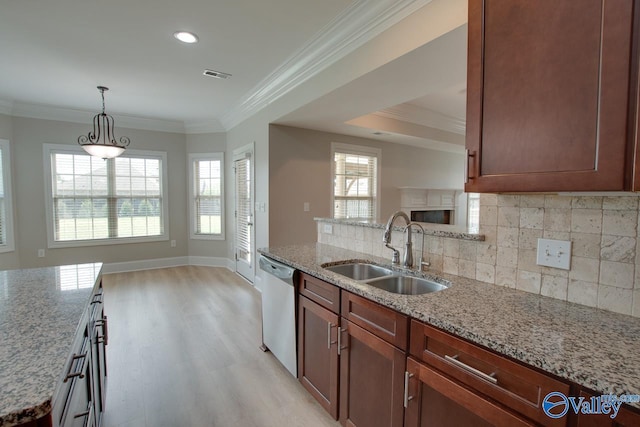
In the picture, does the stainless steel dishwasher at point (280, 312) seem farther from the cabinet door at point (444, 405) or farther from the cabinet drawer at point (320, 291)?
the cabinet door at point (444, 405)

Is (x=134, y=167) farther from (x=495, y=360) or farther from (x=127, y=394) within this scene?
(x=495, y=360)

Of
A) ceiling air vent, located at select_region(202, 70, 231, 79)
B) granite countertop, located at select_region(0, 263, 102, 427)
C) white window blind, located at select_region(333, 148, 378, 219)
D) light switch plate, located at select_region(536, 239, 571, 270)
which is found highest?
ceiling air vent, located at select_region(202, 70, 231, 79)

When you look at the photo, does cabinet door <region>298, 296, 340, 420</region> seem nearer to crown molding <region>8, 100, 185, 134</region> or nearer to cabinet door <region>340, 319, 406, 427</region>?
cabinet door <region>340, 319, 406, 427</region>

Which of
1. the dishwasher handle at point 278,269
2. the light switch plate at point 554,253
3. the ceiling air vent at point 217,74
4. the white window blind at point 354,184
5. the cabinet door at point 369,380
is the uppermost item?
the ceiling air vent at point 217,74

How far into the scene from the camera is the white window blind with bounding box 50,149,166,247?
Result: 4.82 meters

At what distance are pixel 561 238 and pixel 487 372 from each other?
28.3 inches

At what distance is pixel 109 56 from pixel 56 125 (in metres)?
2.71

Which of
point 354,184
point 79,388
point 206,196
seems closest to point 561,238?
point 79,388

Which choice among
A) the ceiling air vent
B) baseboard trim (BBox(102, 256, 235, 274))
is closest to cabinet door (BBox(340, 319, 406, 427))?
the ceiling air vent

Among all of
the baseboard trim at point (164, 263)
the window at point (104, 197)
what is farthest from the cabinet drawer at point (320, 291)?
the window at point (104, 197)

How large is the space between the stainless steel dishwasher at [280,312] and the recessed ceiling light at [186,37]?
197cm

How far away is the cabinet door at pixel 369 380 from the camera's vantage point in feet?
4.41

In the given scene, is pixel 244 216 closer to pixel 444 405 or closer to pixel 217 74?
pixel 217 74

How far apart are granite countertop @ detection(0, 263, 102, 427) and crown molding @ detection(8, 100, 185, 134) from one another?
412cm
